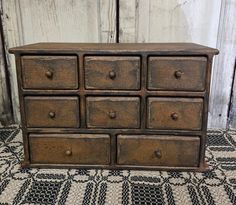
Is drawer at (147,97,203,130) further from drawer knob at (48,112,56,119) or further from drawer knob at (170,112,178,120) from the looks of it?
drawer knob at (48,112,56,119)

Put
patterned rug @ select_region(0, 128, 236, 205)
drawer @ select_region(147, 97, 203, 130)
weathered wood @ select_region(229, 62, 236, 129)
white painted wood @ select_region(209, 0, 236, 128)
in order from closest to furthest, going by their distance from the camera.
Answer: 1. patterned rug @ select_region(0, 128, 236, 205)
2. drawer @ select_region(147, 97, 203, 130)
3. white painted wood @ select_region(209, 0, 236, 128)
4. weathered wood @ select_region(229, 62, 236, 129)

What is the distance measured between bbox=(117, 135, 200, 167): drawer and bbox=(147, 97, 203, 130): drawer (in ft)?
0.21

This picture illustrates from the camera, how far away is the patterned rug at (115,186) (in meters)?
1.19

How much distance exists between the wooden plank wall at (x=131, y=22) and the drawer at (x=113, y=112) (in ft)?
1.98

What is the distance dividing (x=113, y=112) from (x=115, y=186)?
1.17ft

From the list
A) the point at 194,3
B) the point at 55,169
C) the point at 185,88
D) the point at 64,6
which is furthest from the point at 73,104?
the point at 194,3

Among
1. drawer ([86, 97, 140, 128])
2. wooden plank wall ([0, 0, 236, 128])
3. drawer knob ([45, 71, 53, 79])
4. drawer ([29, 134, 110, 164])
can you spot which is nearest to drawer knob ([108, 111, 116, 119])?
drawer ([86, 97, 140, 128])

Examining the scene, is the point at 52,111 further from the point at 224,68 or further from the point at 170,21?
the point at 224,68

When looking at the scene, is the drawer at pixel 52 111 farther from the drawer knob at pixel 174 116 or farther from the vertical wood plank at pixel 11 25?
the vertical wood plank at pixel 11 25

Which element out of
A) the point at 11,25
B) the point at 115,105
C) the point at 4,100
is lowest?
the point at 4,100

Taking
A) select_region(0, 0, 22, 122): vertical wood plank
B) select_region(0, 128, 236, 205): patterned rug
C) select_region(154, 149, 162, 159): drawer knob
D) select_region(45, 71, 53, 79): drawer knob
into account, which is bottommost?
select_region(0, 128, 236, 205): patterned rug

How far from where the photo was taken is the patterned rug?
1.19 m

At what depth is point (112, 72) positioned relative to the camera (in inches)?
49.6

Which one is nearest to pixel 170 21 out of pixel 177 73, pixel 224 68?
pixel 224 68
